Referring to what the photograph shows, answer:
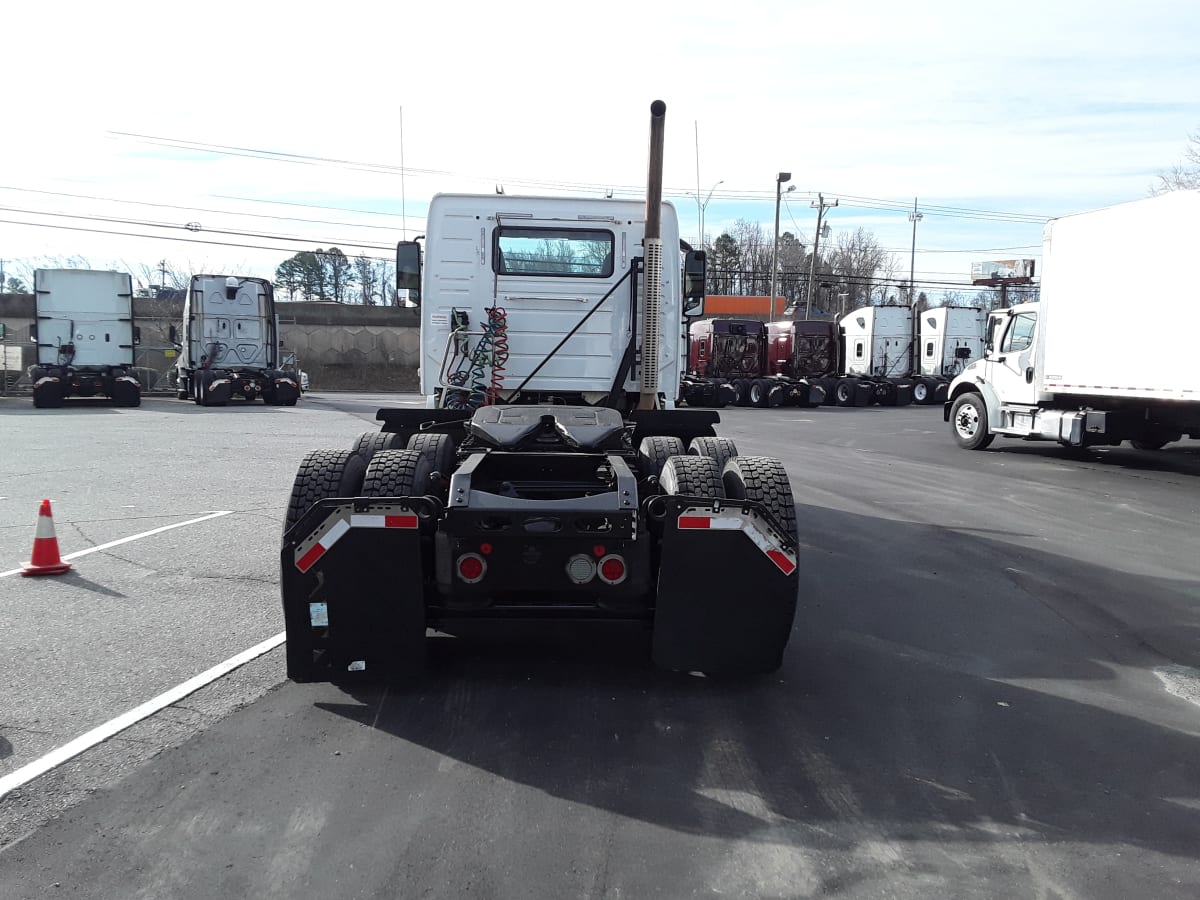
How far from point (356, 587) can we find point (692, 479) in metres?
1.72

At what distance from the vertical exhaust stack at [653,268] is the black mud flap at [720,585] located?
2.77 meters

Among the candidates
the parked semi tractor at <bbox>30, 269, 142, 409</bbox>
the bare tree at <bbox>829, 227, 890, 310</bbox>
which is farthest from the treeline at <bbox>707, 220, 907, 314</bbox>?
the parked semi tractor at <bbox>30, 269, 142, 409</bbox>

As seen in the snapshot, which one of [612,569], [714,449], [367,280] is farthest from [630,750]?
[367,280]

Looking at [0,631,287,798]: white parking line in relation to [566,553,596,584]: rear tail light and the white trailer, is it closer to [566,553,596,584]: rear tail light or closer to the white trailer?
[566,553,596,584]: rear tail light

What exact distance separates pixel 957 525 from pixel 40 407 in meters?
26.3

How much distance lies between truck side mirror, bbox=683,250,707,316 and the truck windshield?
2.41 ft

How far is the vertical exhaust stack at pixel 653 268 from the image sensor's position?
6277 millimetres

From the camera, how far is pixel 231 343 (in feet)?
95.9

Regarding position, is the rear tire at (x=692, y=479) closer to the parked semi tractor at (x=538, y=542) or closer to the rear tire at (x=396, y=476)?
the parked semi tractor at (x=538, y=542)

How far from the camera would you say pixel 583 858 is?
3.25 meters

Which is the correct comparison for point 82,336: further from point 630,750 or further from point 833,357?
point 630,750

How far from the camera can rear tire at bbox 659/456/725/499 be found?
4801 millimetres

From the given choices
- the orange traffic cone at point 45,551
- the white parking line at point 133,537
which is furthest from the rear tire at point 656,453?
the white parking line at point 133,537

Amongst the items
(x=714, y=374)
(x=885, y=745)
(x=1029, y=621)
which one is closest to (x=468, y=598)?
(x=885, y=745)
